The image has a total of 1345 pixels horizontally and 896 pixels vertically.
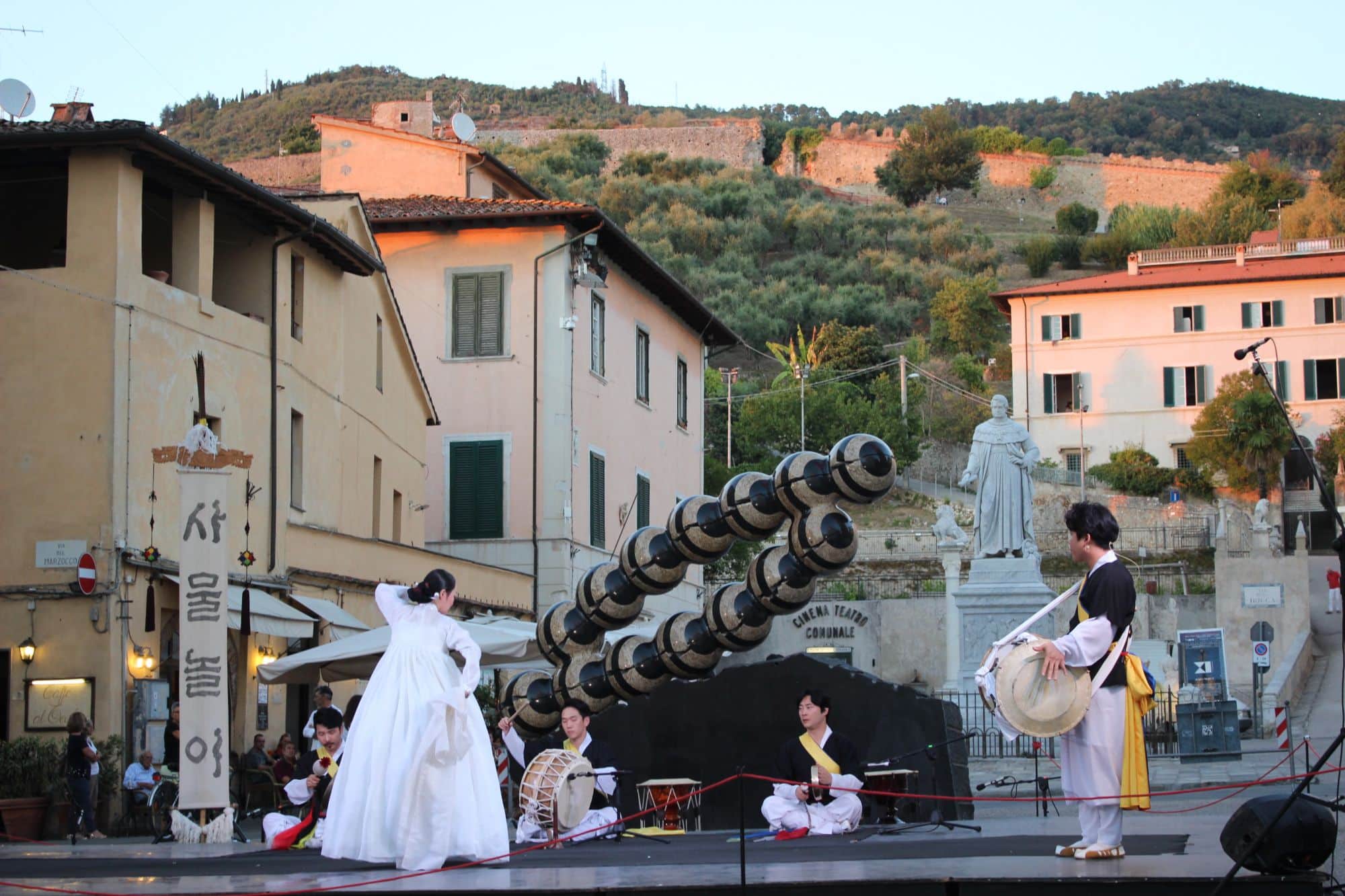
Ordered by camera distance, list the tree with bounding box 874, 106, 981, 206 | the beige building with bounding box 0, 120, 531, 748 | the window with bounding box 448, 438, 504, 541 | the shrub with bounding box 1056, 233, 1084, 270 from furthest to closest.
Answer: the tree with bounding box 874, 106, 981, 206, the shrub with bounding box 1056, 233, 1084, 270, the window with bounding box 448, 438, 504, 541, the beige building with bounding box 0, 120, 531, 748

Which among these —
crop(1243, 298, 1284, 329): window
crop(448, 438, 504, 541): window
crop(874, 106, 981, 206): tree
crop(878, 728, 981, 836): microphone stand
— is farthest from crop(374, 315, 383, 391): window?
crop(874, 106, 981, 206): tree

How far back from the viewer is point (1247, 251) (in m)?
67.8

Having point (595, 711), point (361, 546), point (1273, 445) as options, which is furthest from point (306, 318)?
point (1273, 445)

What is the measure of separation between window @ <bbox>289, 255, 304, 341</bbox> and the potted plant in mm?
7787

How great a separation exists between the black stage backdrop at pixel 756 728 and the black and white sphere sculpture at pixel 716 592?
0.27 m

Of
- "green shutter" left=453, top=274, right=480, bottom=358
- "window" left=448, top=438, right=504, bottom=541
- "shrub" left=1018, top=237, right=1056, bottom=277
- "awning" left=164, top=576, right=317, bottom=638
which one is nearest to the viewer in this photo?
"awning" left=164, top=576, right=317, bottom=638

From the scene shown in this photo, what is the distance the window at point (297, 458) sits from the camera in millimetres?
23625

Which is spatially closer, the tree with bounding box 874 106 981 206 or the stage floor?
the stage floor

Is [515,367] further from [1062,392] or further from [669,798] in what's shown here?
[1062,392]

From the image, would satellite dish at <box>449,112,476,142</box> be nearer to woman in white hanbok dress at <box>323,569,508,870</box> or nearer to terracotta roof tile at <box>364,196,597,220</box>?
terracotta roof tile at <box>364,196,597,220</box>

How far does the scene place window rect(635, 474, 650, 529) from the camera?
36.2m

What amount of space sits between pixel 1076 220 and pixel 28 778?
99.8m

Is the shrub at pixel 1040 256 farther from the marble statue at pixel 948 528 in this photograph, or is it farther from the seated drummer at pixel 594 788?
the seated drummer at pixel 594 788

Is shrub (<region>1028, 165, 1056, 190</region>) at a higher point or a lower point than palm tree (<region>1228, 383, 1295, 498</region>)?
higher
